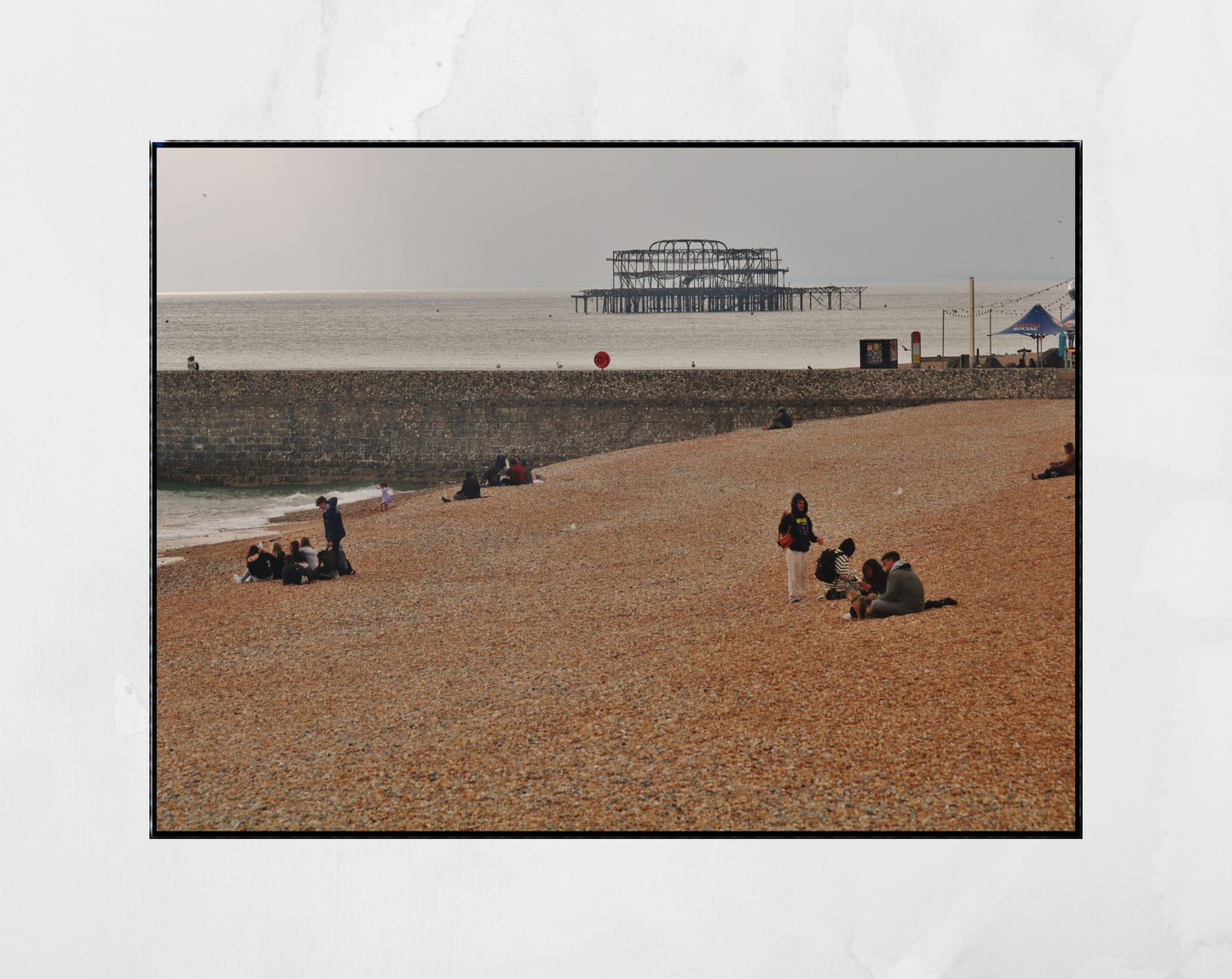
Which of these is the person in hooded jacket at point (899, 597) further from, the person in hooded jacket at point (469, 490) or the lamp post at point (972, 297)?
the person in hooded jacket at point (469, 490)

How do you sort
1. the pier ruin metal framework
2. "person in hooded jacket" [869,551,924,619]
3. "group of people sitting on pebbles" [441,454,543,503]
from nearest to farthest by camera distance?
"person in hooded jacket" [869,551,924,619] → the pier ruin metal framework → "group of people sitting on pebbles" [441,454,543,503]

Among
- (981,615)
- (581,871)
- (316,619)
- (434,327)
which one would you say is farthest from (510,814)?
(434,327)

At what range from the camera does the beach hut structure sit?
6.88 m

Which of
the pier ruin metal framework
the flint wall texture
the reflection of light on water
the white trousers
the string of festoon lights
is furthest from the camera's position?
the flint wall texture

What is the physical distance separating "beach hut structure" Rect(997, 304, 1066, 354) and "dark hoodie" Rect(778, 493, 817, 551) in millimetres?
1902

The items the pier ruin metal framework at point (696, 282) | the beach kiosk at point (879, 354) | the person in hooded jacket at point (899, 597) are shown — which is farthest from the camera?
the beach kiosk at point (879, 354)

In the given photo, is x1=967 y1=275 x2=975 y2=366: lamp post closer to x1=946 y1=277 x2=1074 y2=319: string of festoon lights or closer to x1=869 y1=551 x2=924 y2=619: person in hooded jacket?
x1=946 y1=277 x2=1074 y2=319: string of festoon lights

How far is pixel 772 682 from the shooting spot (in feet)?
19.0

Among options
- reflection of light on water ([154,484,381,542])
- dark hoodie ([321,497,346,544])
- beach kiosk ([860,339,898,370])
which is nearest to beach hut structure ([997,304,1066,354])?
beach kiosk ([860,339,898,370])

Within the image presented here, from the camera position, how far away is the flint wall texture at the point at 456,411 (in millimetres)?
7875
